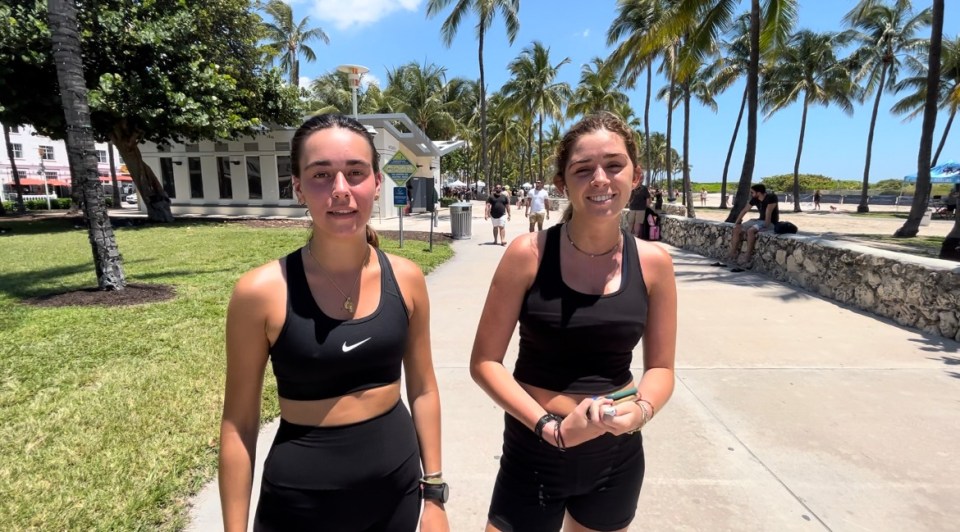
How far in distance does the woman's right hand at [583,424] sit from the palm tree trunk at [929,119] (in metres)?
16.8

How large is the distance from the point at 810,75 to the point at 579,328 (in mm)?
38378

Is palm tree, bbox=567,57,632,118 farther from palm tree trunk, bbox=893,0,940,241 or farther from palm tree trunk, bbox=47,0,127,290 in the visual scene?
palm tree trunk, bbox=47,0,127,290

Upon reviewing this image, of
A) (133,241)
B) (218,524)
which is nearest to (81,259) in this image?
(133,241)

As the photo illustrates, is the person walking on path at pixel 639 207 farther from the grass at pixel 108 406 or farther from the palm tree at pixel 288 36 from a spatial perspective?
the palm tree at pixel 288 36

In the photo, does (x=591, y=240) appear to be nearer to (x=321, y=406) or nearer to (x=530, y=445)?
(x=530, y=445)

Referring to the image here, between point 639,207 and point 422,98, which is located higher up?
point 422,98

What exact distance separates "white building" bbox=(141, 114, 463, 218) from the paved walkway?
17.7 metres

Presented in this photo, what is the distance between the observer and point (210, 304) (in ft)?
22.0

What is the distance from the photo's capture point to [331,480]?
1.40 meters

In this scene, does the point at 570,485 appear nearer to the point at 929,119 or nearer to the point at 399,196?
the point at 399,196

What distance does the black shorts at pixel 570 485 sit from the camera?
62.4 inches

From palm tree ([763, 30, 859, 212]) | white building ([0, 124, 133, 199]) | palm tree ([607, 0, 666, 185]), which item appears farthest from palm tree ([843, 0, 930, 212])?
white building ([0, 124, 133, 199])

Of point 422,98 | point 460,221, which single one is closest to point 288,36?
point 422,98

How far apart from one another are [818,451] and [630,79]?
89.4ft
